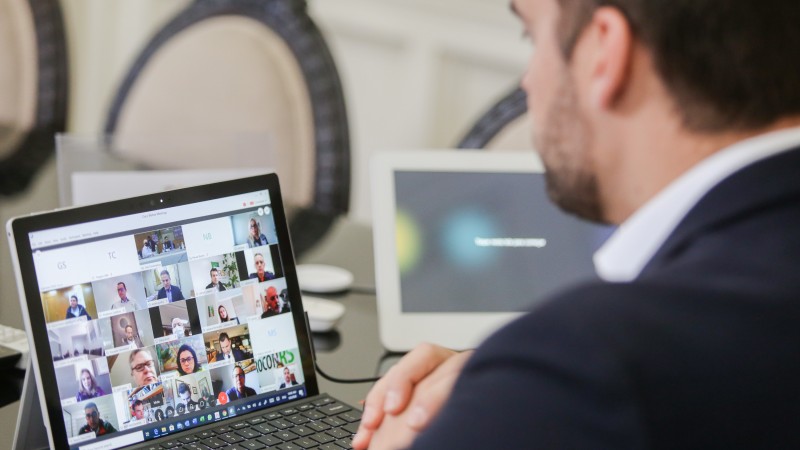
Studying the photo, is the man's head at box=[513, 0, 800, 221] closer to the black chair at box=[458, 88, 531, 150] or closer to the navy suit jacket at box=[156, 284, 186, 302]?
the navy suit jacket at box=[156, 284, 186, 302]

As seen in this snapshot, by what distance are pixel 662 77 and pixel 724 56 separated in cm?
4

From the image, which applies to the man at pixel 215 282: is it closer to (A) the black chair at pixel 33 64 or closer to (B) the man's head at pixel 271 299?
(B) the man's head at pixel 271 299

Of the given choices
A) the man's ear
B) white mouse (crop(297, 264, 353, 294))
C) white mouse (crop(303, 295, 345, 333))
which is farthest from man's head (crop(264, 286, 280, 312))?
the man's ear

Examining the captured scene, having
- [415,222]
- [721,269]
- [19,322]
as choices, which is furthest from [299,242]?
[721,269]

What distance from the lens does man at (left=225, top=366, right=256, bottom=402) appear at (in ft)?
3.12

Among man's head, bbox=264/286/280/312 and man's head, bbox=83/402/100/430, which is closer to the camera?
man's head, bbox=83/402/100/430

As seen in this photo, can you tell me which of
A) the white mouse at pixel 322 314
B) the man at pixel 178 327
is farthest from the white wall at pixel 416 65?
the man at pixel 178 327

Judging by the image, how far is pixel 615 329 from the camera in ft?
1.55

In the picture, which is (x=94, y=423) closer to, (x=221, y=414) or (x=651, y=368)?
(x=221, y=414)

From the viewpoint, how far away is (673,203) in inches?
24.8

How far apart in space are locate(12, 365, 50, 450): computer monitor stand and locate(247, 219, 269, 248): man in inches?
9.7

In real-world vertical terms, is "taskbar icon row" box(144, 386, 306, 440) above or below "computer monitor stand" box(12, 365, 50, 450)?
below

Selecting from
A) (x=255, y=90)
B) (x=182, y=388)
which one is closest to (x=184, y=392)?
(x=182, y=388)

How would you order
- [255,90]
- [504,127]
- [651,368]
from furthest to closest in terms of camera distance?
[255,90]
[504,127]
[651,368]
